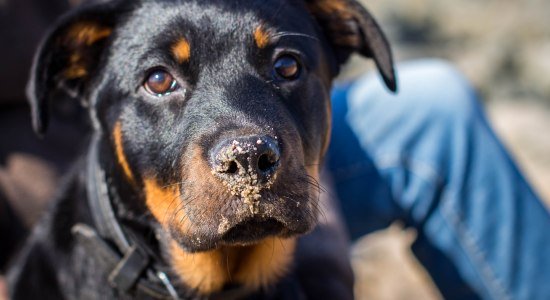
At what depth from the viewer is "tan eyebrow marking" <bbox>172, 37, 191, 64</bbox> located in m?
2.50

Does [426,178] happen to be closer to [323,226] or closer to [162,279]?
[323,226]

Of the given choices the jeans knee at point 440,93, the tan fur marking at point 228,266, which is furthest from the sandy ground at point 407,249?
the tan fur marking at point 228,266

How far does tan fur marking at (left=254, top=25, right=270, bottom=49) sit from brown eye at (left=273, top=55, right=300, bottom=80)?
9 centimetres

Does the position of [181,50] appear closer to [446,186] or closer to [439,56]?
[446,186]

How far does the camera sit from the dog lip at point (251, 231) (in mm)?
2260

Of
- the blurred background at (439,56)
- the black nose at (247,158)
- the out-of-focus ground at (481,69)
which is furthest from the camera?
the out-of-focus ground at (481,69)

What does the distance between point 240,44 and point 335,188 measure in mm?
1355

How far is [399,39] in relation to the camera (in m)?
8.80

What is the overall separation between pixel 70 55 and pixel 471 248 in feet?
6.46

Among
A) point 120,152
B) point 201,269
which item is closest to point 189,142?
point 120,152

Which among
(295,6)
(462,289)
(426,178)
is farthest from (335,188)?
(295,6)

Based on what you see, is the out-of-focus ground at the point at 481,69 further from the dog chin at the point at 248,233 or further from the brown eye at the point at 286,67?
the dog chin at the point at 248,233

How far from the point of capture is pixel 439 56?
8547 mm

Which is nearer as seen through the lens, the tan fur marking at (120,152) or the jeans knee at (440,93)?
the tan fur marking at (120,152)
